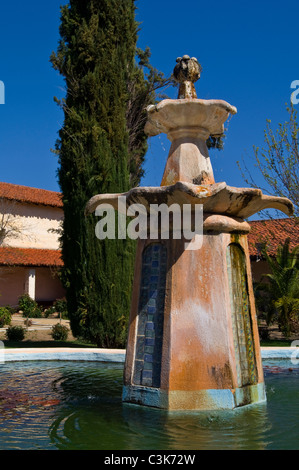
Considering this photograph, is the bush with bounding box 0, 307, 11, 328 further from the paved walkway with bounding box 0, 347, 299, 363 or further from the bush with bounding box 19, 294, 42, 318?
the paved walkway with bounding box 0, 347, 299, 363

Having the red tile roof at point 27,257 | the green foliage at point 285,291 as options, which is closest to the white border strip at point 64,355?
the green foliage at point 285,291

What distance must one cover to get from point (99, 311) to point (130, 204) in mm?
7418

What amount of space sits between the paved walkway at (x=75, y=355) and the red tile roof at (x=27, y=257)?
18.5m

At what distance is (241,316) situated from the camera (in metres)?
5.22

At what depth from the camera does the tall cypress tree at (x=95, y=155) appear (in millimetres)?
12367

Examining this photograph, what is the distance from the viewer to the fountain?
4.76 meters

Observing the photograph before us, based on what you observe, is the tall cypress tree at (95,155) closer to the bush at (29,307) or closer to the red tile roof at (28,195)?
the bush at (29,307)

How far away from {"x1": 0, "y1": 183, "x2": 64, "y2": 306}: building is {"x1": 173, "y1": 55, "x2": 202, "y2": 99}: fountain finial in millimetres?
22755

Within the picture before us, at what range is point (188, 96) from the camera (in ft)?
18.3

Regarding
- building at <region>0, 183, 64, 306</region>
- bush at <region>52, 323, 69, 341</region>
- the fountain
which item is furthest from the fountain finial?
building at <region>0, 183, 64, 306</region>

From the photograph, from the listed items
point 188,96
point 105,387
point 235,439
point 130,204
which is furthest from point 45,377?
point 188,96

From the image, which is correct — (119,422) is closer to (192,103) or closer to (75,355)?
(192,103)

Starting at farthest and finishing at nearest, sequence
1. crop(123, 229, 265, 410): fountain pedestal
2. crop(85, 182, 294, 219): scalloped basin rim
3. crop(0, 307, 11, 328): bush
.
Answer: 1. crop(0, 307, 11, 328): bush
2. crop(123, 229, 265, 410): fountain pedestal
3. crop(85, 182, 294, 219): scalloped basin rim
